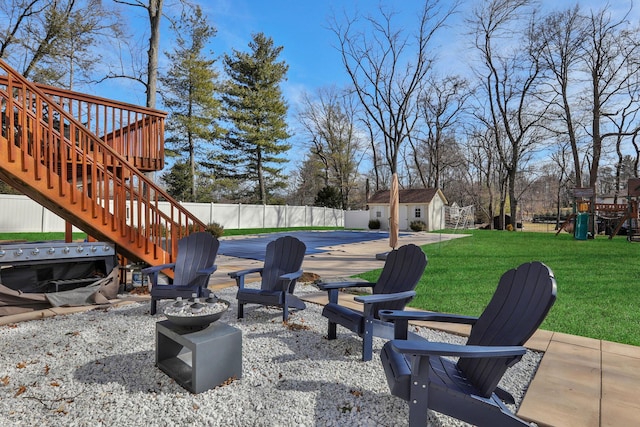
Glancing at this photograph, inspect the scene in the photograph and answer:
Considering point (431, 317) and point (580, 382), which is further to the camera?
point (580, 382)

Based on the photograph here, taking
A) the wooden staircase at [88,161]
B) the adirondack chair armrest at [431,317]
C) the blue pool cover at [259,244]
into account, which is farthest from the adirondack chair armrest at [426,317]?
the blue pool cover at [259,244]

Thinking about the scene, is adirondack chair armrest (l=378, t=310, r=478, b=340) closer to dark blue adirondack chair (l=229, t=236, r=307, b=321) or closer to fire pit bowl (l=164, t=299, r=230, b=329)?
fire pit bowl (l=164, t=299, r=230, b=329)

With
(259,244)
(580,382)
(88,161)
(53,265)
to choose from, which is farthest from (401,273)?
(259,244)

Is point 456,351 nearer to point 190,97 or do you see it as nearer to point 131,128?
point 131,128

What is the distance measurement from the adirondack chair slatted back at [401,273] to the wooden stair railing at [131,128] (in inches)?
188

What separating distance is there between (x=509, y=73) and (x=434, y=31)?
10487 mm

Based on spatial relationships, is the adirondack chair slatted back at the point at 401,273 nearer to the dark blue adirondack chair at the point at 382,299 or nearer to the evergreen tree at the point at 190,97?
the dark blue adirondack chair at the point at 382,299

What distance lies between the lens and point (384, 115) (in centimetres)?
1817

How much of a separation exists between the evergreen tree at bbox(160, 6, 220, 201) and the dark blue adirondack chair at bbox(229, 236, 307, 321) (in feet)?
64.3

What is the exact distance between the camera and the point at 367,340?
2668 millimetres

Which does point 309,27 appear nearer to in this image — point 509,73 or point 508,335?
point 509,73

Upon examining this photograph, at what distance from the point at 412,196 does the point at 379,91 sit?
9305 mm

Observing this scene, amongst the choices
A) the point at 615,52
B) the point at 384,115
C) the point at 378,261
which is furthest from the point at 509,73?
the point at 378,261

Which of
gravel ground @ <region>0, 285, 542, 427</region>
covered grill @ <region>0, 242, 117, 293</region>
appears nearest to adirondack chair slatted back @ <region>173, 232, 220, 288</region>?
gravel ground @ <region>0, 285, 542, 427</region>
